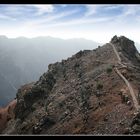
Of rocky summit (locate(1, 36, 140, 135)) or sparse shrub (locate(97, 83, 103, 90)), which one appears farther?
sparse shrub (locate(97, 83, 103, 90))

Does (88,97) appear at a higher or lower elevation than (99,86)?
lower

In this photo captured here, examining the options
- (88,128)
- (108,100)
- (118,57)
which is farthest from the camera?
(118,57)

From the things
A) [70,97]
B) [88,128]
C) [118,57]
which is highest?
[118,57]

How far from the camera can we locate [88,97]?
3497cm

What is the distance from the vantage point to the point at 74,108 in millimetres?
34688

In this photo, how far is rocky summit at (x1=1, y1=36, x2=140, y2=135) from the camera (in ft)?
89.8

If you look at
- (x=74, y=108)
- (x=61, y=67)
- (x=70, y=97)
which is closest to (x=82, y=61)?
(x=61, y=67)

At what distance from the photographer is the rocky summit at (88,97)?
2738 centimetres

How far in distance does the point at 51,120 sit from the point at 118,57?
1519 centimetres

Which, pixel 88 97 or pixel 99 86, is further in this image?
pixel 99 86

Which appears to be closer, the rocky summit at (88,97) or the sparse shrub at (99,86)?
the rocky summit at (88,97)
